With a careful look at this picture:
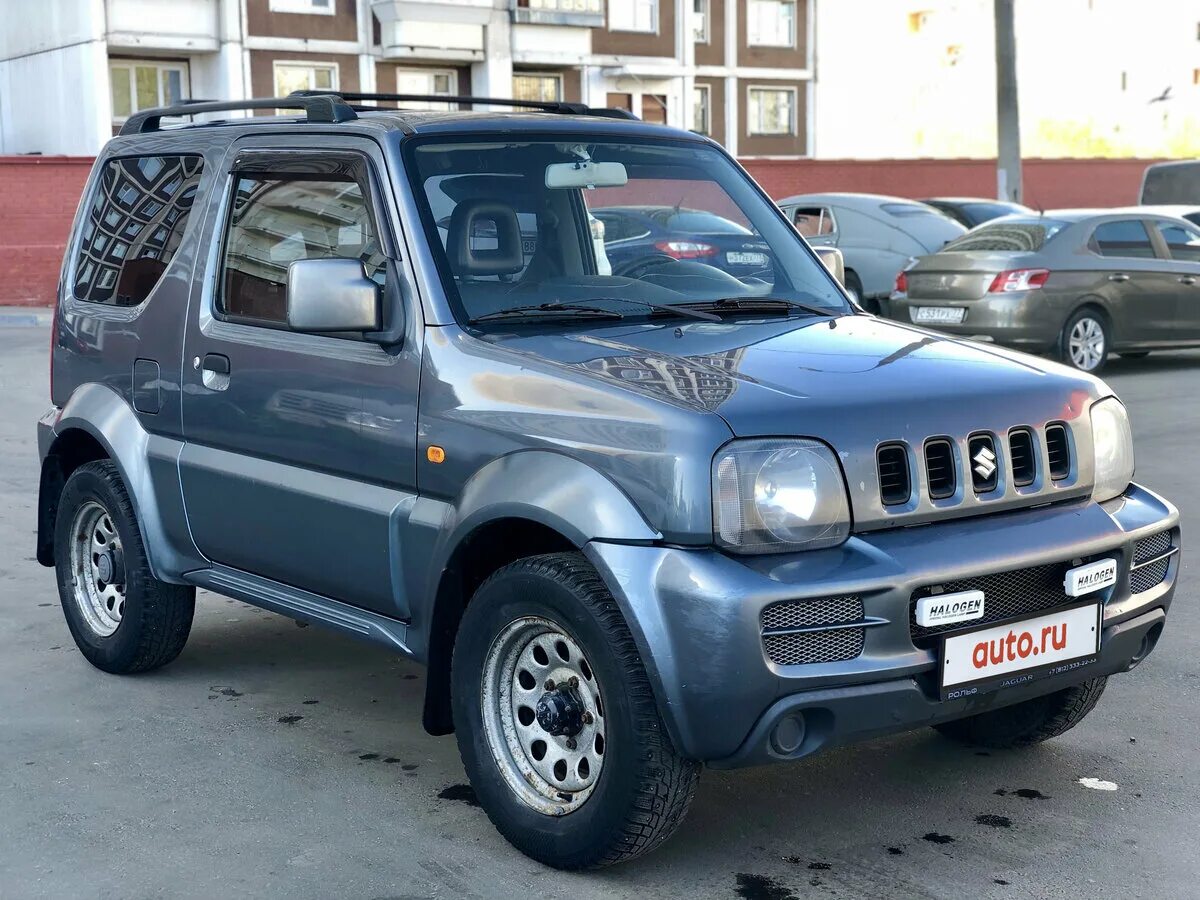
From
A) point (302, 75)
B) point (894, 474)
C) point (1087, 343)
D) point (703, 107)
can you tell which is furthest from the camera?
point (703, 107)

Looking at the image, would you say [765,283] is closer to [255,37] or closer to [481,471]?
[481,471]

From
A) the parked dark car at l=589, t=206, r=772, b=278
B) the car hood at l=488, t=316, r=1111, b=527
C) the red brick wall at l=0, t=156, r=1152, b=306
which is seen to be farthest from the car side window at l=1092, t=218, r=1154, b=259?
the red brick wall at l=0, t=156, r=1152, b=306

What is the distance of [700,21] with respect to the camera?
46469 millimetres

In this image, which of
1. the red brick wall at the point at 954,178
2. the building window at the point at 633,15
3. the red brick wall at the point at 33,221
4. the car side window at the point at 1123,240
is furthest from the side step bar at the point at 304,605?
the building window at the point at 633,15

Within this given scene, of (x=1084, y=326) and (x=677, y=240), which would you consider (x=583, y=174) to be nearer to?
(x=677, y=240)

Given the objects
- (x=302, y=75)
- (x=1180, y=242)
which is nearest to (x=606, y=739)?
(x=1180, y=242)

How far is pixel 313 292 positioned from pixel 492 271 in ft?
1.67

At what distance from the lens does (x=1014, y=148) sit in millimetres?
27625

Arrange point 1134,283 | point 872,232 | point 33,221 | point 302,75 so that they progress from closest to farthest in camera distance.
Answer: point 1134,283 → point 872,232 → point 33,221 → point 302,75

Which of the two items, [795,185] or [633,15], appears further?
[633,15]

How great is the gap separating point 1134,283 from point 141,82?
28361 millimetres

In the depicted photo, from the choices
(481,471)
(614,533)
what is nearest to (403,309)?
(481,471)

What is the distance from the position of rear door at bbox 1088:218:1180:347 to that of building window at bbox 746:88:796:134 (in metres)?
33.1

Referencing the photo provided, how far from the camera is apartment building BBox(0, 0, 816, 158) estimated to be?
35969 mm
